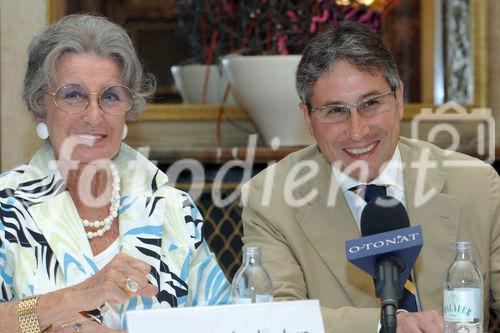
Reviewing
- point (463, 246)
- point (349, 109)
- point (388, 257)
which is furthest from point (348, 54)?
point (388, 257)

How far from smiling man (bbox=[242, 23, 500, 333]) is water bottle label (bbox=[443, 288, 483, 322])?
364 mm

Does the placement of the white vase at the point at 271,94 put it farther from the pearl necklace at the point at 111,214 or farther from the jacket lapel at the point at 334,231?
the pearl necklace at the point at 111,214

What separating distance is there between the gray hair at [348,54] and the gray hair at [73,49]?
44 centimetres

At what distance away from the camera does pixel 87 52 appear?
2.57 meters

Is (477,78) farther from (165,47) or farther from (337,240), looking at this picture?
(337,240)

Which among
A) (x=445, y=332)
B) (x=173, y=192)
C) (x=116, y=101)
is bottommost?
(x=445, y=332)

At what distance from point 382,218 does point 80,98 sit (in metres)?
0.90

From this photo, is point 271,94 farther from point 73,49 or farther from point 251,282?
point 251,282

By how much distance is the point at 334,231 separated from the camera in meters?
2.70

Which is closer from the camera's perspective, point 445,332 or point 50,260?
point 445,332

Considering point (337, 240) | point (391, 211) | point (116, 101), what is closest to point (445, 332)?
point (391, 211)

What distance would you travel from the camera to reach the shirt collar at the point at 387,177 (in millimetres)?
2729

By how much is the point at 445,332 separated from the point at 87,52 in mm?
1103

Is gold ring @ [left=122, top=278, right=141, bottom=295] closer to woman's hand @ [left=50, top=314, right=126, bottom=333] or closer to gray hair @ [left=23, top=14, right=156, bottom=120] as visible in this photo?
woman's hand @ [left=50, top=314, right=126, bottom=333]
